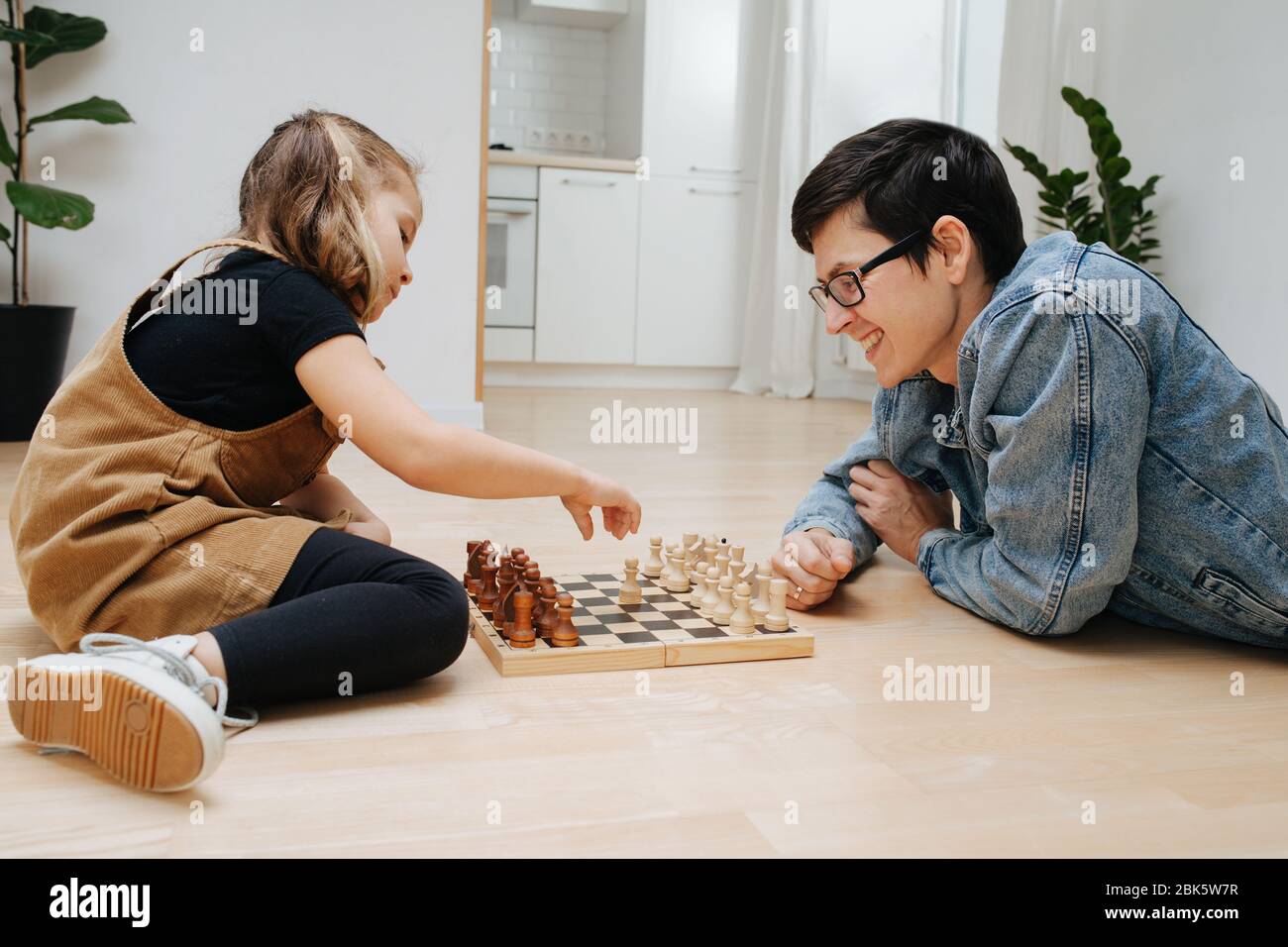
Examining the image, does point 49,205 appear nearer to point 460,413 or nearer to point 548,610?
point 460,413

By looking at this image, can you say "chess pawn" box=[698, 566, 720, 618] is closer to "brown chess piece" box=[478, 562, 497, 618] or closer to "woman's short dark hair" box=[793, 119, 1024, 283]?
"brown chess piece" box=[478, 562, 497, 618]

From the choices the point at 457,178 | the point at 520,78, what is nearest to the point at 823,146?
the point at 520,78

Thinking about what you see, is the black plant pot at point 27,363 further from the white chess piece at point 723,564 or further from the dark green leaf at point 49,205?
the white chess piece at point 723,564

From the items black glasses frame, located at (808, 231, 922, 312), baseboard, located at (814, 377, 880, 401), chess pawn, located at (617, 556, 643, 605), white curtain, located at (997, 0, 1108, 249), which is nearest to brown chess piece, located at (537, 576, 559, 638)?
chess pawn, located at (617, 556, 643, 605)

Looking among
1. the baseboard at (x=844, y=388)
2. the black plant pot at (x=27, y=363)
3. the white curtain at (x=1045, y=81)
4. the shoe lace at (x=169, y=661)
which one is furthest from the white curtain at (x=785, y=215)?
the shoe lace at (x=169, y=661)

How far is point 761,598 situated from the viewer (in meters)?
1.49

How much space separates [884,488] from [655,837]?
0.92 metres

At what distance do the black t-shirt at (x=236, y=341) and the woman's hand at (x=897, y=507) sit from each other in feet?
2.73

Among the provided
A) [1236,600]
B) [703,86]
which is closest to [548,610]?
[1236,600]

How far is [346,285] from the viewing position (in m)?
1.27

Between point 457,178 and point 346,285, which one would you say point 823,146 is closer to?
point 457,178

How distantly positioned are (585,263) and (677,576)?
12.9 feet

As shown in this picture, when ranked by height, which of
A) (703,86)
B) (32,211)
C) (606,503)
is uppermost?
(703,86)
